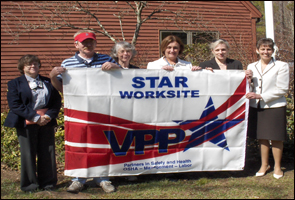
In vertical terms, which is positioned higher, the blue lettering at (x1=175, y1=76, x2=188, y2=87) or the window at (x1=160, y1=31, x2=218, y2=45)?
the window at (x1=160, y1=31, x2=218, y2=45)

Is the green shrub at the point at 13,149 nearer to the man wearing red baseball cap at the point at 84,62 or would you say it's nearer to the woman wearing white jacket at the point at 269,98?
the man wearing red baseball cap at the point at 84,62

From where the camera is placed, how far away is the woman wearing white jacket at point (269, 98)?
13.4 ft

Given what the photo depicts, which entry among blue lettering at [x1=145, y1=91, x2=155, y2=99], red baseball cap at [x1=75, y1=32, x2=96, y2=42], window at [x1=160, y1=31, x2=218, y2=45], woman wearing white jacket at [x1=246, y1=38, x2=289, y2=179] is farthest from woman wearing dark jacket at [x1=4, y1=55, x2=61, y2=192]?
window at [x1=160, y1=31, x2=218, y2=45]

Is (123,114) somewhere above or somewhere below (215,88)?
below

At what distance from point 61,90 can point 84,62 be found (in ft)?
1.50

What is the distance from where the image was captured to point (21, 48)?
11023 millimetres

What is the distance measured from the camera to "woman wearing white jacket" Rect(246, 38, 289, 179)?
Result: 13.4 ft

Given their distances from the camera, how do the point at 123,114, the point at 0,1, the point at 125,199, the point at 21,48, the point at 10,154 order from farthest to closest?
the point at 21,48
the point at 0,1
the point at 10,154
the point at 123,114
the point at 125,199

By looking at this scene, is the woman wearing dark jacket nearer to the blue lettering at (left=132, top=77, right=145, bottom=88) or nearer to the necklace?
the blue lettering at (left=132, top=77, right=145, bottom=88)

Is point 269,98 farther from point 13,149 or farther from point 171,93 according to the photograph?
point 13,149

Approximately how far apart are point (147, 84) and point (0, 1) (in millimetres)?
8626

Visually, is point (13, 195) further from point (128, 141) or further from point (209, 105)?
point (209, 105)

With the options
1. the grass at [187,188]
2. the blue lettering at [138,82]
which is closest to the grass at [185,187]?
the grass at [187,188]

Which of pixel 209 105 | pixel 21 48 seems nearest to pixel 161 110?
pixel 209 105
